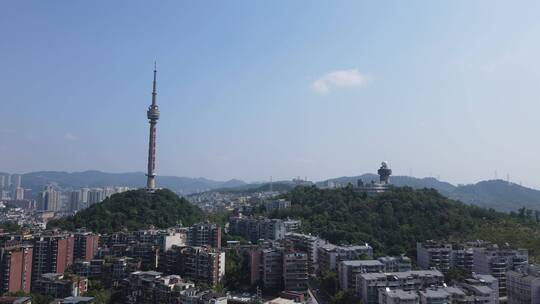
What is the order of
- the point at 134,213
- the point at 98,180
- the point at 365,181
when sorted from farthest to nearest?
the point at 98,180
the point at 365,181
the point at 134,213

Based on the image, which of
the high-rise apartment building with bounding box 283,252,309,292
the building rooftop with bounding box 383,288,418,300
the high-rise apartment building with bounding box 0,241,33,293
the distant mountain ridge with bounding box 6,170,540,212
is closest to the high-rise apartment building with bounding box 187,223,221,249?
the high-rise apartment building with bounding box 283,252,309,292

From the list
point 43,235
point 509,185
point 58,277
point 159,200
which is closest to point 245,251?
point 58,277

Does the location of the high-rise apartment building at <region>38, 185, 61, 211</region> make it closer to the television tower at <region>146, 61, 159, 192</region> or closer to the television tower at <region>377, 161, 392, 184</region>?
the television tower at <region>146, 61, 159, 192</region>

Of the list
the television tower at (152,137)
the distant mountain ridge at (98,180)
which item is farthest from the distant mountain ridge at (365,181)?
the television tower at (152,137)

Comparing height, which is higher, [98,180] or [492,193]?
[98,180]

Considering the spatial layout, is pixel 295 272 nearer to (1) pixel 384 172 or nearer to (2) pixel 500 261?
(2) pixel 500 261

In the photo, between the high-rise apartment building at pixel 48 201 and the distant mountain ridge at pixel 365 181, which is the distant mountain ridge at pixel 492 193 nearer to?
Result: the distant mountain ridge at pixel 365 181

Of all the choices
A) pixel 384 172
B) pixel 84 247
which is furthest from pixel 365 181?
pixel 84 247
